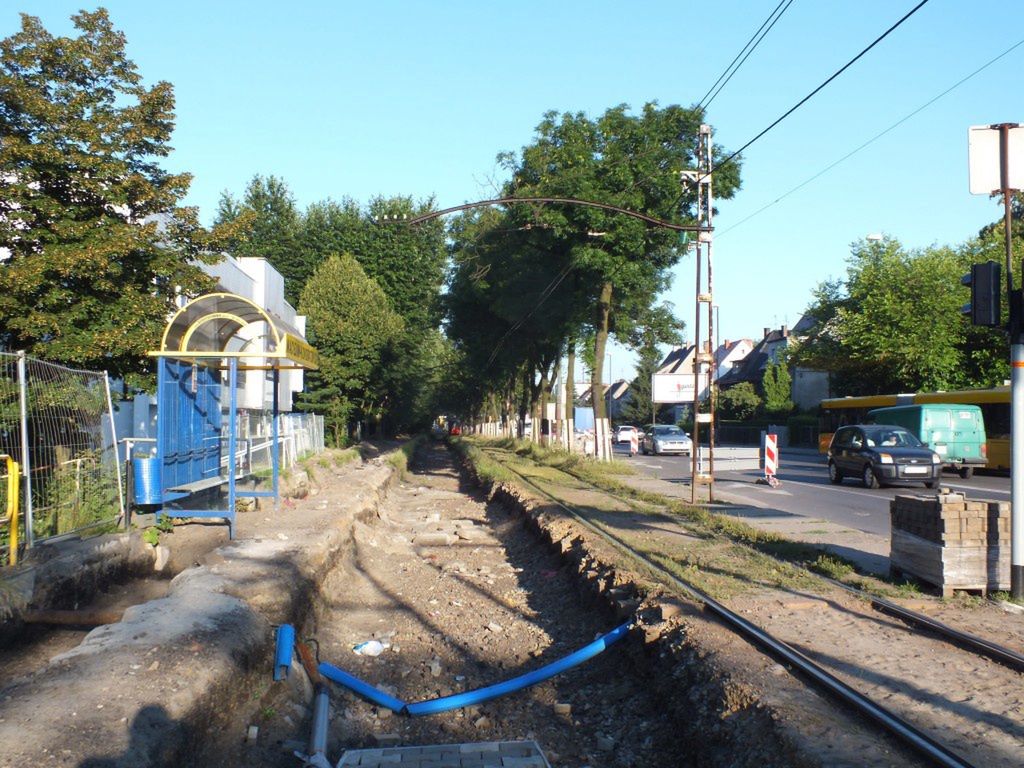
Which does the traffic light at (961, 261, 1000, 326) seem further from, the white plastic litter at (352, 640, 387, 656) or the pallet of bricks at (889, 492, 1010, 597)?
the white plastic litter at (352, 640, 387, 656)

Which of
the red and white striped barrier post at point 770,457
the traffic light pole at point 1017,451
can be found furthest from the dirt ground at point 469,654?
the red and white striped barrier post at point 770,457

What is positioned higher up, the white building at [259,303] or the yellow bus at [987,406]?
the white building at [259,303]

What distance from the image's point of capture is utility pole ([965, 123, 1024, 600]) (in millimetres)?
8188

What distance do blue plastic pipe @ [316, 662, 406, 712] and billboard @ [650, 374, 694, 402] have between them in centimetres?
1656

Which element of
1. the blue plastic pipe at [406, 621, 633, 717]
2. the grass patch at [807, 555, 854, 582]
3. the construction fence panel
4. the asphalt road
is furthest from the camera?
the construction fence panel

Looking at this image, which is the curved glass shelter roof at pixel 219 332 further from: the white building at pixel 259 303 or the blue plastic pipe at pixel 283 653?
the white building at pixel 259 303

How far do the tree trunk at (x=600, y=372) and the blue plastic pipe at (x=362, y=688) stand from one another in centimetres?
2243

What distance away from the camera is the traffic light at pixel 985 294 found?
8312 mm

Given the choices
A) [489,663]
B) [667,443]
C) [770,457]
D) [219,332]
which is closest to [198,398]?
[219,332]

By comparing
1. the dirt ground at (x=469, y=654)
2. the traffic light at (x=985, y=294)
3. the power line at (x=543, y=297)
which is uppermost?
the power line at (x=543, y=297)

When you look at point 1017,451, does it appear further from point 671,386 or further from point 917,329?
point 917,329

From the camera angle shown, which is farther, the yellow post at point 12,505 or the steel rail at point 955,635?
the yellow post at point 12,505

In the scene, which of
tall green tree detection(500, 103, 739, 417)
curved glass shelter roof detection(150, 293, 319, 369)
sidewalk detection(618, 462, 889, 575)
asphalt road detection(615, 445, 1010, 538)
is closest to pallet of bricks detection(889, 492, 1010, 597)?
sidewalk detection(618, 462, 889, 575)

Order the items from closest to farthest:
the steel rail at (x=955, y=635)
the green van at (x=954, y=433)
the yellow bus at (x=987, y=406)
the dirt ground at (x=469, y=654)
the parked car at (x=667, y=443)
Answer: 1. the steel rail at (x=955, y=635)
2. the dirt ground at (x=469, y=654)
3. the green van at (x=954, y=433)
4. the yellow bus at (x=987, y=406)
5. the parked car at (x=667, y=443)
